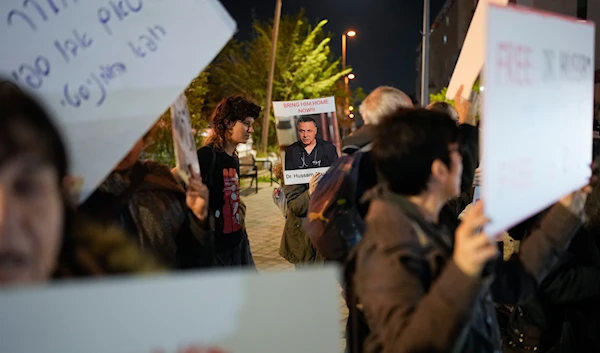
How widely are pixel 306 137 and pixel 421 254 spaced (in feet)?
10.4

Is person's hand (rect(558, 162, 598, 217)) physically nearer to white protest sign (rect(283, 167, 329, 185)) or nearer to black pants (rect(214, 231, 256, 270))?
black pants (rect(214, 231, 256, 270))

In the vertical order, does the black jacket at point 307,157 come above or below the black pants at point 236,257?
above

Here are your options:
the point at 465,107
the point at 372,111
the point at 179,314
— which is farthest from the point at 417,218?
the point at 465,107

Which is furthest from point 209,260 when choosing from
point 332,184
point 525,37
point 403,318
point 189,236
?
point 525,37

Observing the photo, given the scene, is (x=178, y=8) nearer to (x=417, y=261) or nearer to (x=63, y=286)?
(x=63, y=286)

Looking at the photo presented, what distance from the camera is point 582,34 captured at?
6.79 feet

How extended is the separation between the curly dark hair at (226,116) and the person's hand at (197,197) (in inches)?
52.0

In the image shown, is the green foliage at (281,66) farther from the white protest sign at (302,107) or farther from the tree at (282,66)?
the white protest sign at (302,107)

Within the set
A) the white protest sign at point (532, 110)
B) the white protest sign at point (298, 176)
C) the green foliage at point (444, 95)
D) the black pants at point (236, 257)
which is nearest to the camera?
the white protest sign at point (532, 110)

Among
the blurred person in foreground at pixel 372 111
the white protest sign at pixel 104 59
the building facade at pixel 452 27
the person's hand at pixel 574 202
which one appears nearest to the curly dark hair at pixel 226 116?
the blurred person in foreground at pixel 372 111

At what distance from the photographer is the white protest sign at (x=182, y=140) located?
200 cm

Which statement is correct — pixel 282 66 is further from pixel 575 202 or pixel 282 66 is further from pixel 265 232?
pixel 575 202

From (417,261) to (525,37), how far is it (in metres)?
0.78

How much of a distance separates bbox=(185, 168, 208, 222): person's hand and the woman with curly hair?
0.65 metres
